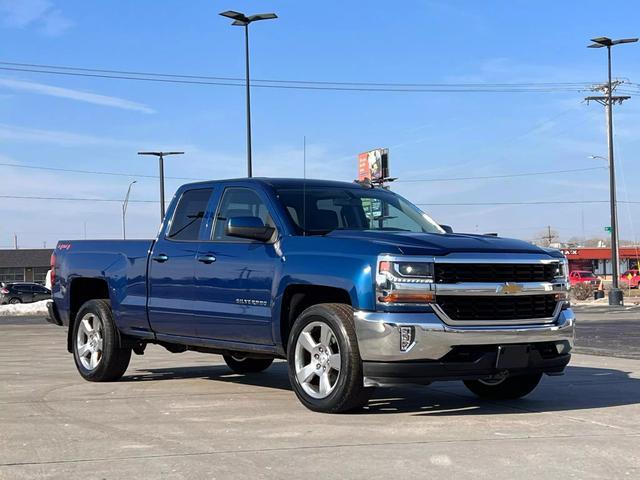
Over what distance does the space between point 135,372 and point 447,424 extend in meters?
5.05

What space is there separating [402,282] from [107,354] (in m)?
4.01

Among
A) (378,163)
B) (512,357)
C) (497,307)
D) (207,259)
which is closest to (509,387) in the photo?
(512,357)

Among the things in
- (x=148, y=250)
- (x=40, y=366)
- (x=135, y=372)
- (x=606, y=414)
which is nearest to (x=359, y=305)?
(x=606, y=414)

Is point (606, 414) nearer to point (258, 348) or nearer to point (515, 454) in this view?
point (515, 454)

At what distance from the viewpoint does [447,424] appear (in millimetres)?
6539

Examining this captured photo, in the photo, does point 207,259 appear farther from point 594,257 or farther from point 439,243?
point 594,257

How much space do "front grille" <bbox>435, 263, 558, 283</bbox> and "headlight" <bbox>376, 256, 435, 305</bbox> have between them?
5.0 inches

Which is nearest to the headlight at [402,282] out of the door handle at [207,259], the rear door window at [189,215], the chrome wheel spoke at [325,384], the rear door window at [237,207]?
the chrome wheel spoke at [325,384]

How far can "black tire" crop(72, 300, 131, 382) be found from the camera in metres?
9.18

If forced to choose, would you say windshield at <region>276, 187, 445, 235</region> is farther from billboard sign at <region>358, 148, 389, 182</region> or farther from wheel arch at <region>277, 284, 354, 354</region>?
billboard sign at <region>358, 148, 389, 182</region>

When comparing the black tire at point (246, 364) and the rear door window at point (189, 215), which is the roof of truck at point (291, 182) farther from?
the black tire at point (246, 364)

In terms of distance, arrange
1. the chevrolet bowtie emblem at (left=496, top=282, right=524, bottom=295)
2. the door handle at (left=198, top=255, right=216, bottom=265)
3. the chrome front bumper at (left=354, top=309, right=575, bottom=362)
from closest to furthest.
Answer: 1. the chrome front bumper at (left=354, top=309, right=575, bottom=362)
2. the chevrolet bowtie emblem at (left=496, top=282, right=524, bottom=295)
3. the door handle at (left=198, top=255, right=216, bottom=265)

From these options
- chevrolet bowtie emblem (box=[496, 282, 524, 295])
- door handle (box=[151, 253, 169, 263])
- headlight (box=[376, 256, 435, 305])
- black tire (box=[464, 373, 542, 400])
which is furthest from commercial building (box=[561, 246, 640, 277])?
headlight (box=[376, 256, 435, 305])

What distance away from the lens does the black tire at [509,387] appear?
25.7ft
